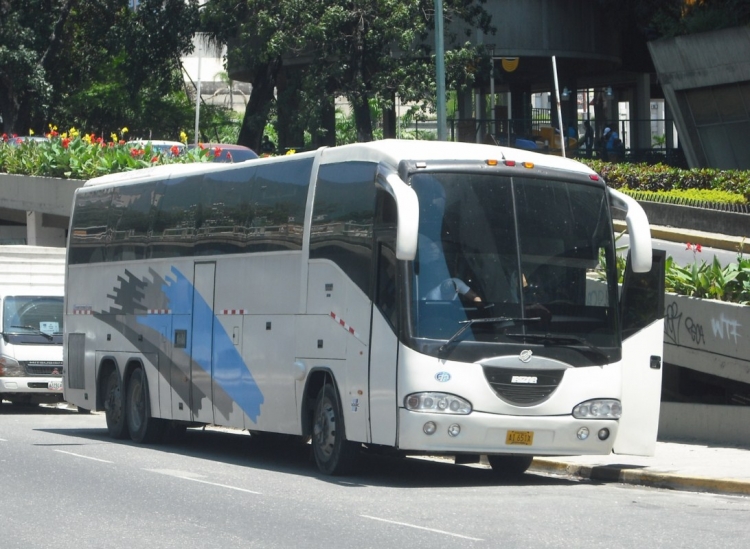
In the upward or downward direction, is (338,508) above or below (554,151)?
below

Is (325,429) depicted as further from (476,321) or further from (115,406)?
(115,406)

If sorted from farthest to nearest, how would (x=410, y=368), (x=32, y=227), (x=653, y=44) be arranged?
(x=653, y=44) → (x=32, y=227) → (x=410, y=368)

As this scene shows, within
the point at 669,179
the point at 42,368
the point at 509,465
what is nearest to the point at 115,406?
the point at 42,368

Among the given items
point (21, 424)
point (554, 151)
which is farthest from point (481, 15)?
point (21, 424)

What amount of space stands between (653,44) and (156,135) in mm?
27517

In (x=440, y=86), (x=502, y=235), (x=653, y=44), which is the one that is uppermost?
(x=653, y=44)

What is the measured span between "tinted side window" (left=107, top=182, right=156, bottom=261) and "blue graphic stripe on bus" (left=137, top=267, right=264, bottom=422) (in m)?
1.12

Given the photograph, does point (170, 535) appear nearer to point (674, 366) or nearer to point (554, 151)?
point (674, 366)

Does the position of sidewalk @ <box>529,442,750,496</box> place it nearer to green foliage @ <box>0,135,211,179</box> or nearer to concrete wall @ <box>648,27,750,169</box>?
green foliage @ <box>0,135,211,179</box>

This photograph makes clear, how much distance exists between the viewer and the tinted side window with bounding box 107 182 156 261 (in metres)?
18.0

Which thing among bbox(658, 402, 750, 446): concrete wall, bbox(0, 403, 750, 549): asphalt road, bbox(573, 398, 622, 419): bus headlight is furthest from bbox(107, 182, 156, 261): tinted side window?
bbox(573, 398, 622, 419): bus headlight

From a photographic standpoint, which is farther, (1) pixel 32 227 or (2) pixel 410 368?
(1) pixel 32 227

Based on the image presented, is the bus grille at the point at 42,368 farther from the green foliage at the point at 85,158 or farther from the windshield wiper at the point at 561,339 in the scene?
the windshield wiper at the point at 561,339

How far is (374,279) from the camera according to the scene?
12586mm
